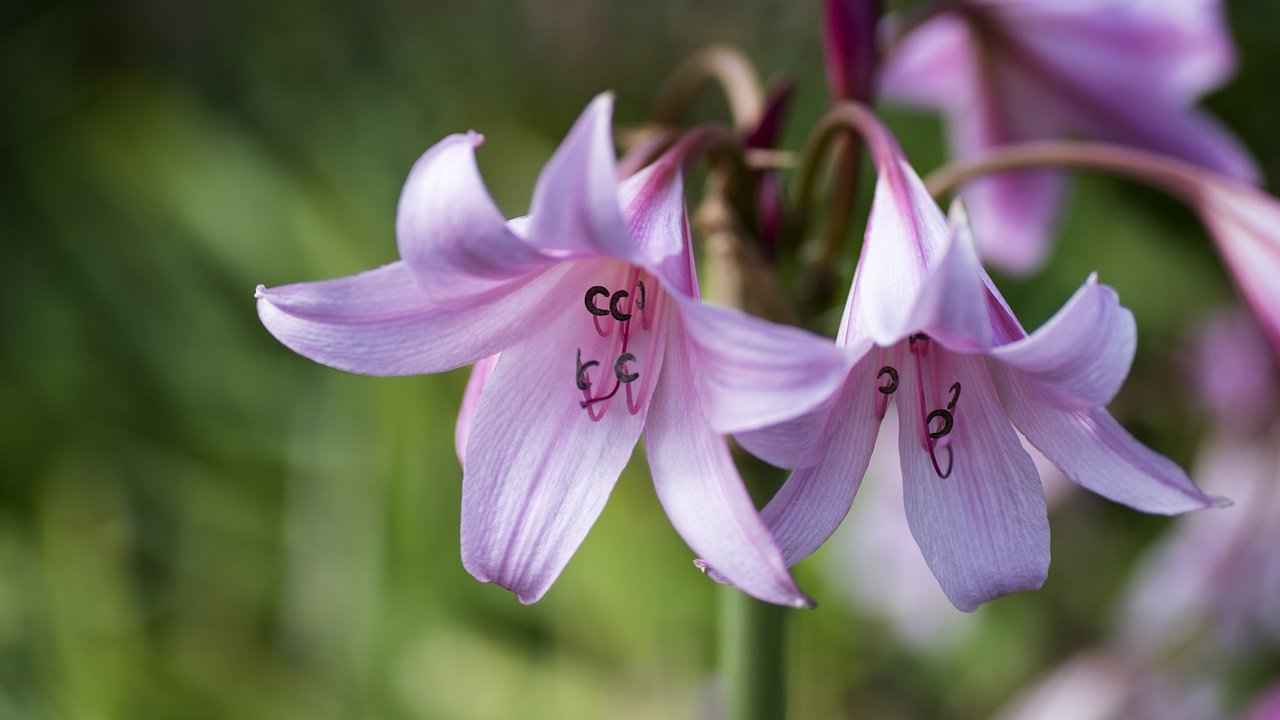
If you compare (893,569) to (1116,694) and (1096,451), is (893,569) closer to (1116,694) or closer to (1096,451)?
(1116,694)

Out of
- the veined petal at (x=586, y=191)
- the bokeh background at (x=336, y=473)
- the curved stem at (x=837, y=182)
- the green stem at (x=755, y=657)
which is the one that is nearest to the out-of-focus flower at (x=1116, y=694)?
the bokeh background at (x=336, y=473)

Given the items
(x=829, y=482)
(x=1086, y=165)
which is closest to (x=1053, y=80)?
(x=1086, y=165)

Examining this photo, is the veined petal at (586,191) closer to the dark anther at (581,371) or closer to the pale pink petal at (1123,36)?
the dark anther at (581,371)

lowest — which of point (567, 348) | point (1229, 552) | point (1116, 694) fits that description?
point (1116, 694)

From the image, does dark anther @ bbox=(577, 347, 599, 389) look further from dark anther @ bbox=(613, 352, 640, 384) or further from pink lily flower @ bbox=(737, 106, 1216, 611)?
pink lily flower @ bbox=(737, 106, 1216, 611)

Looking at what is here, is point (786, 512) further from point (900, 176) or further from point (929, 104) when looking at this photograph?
point (929, 104)

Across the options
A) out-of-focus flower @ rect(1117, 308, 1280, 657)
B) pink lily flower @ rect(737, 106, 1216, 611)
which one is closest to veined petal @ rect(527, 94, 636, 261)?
pink lily flower @ rect(737, 106, 1216, 611)

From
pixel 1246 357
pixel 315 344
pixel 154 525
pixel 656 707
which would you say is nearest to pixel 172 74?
pixel 154 525
